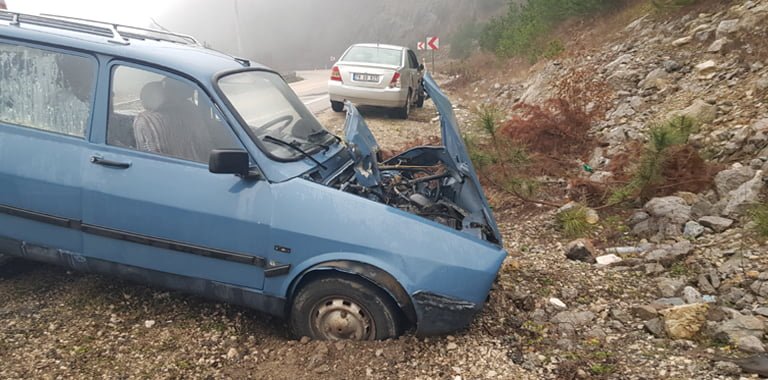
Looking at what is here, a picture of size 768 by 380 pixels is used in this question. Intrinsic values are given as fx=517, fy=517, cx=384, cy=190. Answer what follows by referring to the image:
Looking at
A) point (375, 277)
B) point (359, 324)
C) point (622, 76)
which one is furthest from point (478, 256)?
point (622, 76)

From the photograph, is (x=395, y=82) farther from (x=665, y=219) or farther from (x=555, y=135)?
(x=665, y=219)

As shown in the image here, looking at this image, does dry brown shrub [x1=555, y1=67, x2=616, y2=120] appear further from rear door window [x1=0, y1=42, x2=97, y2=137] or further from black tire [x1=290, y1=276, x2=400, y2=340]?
rear door window [x1=0, y1=42, x2=97, y2=137]

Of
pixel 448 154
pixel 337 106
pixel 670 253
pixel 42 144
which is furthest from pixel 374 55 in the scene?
pixel 42 144

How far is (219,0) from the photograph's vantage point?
3285 inches

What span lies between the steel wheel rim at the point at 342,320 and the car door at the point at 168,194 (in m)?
0.44

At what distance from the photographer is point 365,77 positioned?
35.9 ft

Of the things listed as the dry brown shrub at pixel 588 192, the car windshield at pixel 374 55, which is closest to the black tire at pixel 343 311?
the dry brown shrub at pixel 588 192

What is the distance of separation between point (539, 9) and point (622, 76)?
9000 millimetres

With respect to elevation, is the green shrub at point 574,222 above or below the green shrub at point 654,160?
below

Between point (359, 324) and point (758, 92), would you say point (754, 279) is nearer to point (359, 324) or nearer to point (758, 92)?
point (359, 324)

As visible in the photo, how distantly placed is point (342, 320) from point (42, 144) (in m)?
2.26

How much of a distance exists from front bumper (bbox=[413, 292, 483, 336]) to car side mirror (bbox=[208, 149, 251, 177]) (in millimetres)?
1275

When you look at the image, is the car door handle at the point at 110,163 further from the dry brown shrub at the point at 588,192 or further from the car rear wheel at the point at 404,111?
the car rear wheel at the point at 404,111

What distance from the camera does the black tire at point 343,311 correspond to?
10.2 ft
